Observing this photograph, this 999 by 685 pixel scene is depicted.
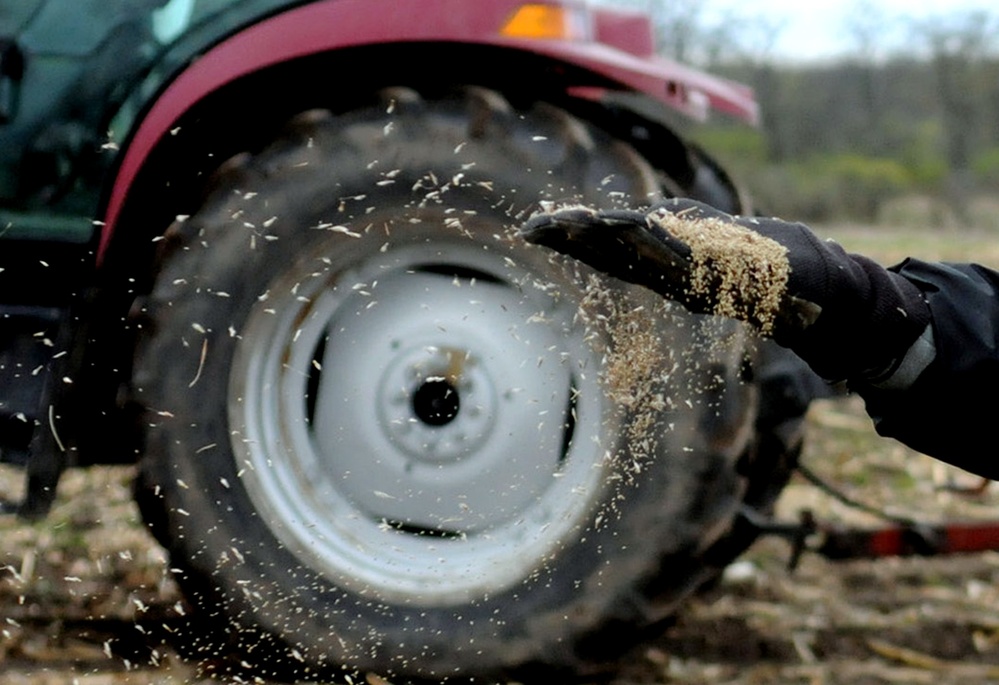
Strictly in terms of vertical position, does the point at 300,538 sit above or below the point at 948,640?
above

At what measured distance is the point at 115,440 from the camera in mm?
2432

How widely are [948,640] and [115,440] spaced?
1890 millimetres

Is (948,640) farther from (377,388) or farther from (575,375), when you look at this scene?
(377,388)

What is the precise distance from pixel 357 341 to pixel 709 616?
1.14 meters

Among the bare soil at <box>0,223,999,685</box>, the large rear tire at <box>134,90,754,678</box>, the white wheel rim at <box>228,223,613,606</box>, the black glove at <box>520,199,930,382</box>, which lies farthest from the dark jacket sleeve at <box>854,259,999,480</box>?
the bare soil at <box>0,223,999,685</box>

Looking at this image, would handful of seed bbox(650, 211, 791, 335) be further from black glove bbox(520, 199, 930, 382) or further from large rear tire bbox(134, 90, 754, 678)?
large rear tire bbox(134, 90, 754, 678)

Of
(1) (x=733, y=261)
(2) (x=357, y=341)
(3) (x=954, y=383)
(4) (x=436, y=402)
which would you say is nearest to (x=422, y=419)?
(4) (x=436, y=402)

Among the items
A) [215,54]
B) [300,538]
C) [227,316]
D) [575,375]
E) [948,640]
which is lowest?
[948,640]

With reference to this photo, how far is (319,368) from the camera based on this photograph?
2.28m

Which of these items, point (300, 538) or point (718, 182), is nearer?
point (300, 538)

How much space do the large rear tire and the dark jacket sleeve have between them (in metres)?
0.28

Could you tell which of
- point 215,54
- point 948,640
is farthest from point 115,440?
point 948,640

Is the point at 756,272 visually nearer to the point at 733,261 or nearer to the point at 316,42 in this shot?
the point at 733,261

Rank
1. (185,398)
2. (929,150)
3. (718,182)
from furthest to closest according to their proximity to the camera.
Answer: (929,150) → (718,182) → (185,398)
